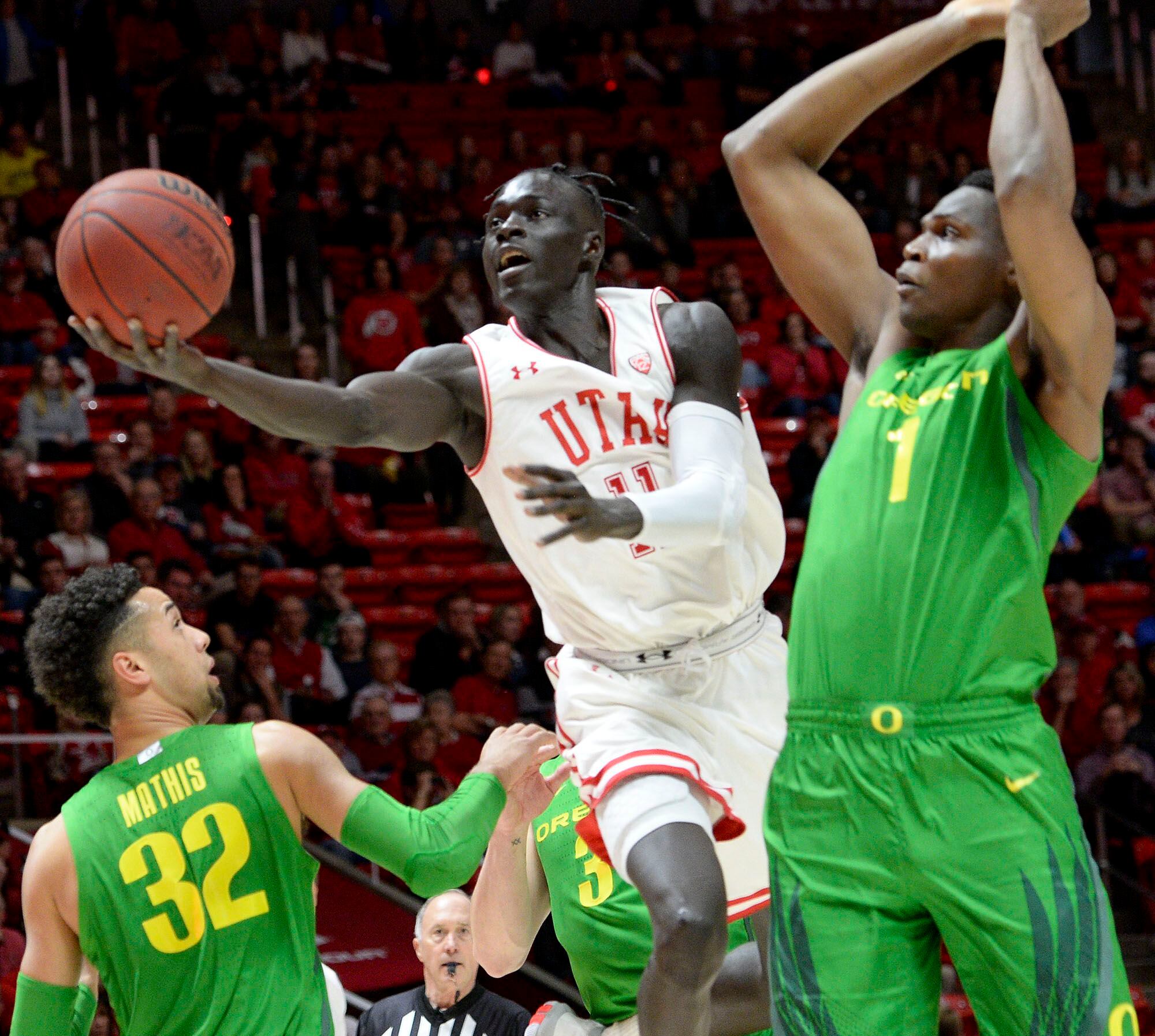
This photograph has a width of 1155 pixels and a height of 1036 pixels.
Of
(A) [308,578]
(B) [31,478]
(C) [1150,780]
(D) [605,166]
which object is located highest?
(D) [605,166]

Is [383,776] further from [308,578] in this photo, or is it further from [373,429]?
[373,429]

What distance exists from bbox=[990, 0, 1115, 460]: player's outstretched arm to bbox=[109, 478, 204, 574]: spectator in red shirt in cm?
Result: 753

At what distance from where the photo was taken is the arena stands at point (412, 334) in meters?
9.45

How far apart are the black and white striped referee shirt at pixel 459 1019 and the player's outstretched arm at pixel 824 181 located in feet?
10.8

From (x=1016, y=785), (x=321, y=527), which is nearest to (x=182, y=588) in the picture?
(x=321, y=527)

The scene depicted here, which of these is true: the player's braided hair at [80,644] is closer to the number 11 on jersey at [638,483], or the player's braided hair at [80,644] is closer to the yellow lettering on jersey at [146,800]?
the yellow lettering on jersey at [146,800]

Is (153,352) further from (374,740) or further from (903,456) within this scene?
(374,740)

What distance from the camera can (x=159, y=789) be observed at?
344cm

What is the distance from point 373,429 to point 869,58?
129 centimetres

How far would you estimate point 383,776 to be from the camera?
876cm

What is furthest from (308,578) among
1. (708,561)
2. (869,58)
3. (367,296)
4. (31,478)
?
(869,58)

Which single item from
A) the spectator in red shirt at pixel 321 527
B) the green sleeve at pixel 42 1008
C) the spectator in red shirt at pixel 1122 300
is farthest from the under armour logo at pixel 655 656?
the spectator in red shirt at pixel 1122 300

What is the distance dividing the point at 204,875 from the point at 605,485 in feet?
3.93

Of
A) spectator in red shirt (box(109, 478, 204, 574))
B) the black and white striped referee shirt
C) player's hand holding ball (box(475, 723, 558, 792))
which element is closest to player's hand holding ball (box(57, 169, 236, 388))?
player's hand holding ball (box(475, 723, 558, 792))
